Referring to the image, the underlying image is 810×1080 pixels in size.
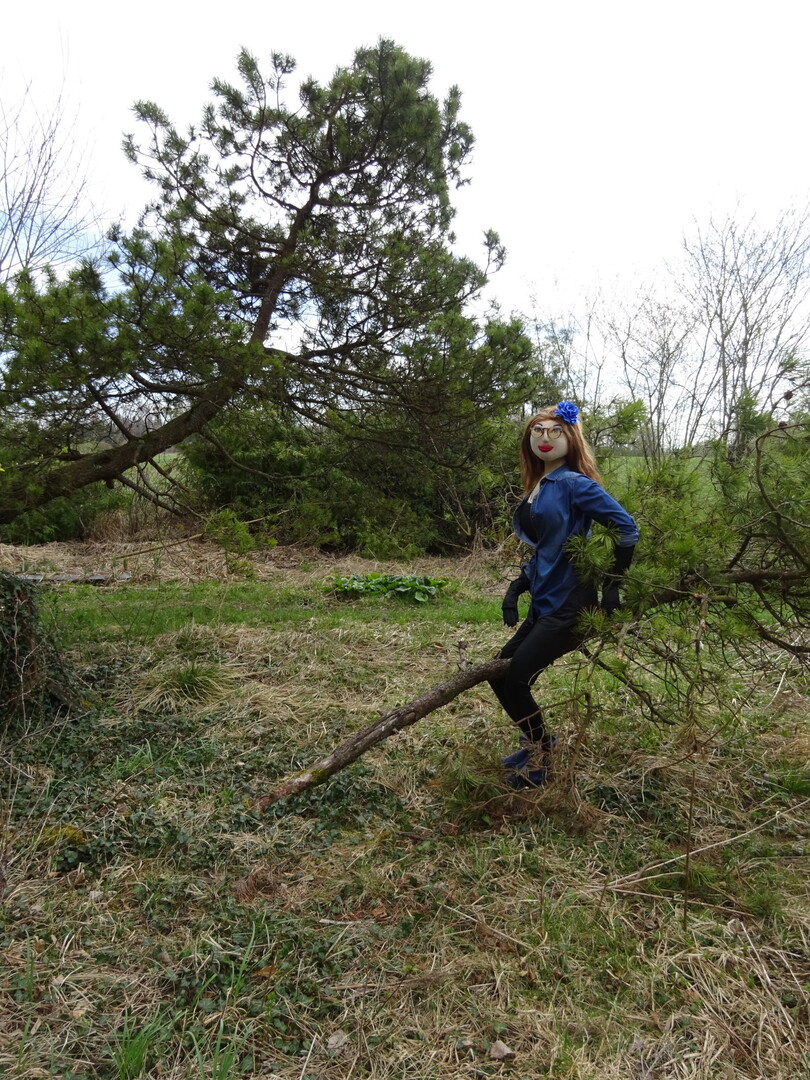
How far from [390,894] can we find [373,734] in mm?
640

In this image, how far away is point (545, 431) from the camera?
2924 mm

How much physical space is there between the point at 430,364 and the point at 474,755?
2893 millimetres

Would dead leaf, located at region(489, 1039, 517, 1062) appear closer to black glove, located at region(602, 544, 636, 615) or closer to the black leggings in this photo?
the black leggings

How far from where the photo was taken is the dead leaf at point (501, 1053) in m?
1.81

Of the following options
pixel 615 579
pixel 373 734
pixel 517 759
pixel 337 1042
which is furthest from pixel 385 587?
pixel 337 1042

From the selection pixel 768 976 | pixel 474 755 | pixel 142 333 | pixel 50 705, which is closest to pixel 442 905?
pixel 474 755

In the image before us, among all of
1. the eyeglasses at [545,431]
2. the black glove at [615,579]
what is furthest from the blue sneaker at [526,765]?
the eyeglasses at [545,431]

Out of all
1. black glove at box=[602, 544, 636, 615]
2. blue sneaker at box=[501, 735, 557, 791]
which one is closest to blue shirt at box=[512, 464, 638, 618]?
black glove at box=[602, 544, 636, 615]

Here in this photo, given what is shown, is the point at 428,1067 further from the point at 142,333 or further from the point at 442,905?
the point at 142,333

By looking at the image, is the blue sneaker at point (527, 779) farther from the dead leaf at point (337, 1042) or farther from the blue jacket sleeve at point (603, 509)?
the dead leaf at point (337, 1042)

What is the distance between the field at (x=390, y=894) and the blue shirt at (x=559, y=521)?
1.29 ft

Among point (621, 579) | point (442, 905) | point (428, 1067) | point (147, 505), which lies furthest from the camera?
point (147, 505)

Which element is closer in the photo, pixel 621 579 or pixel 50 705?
pixel 621 579

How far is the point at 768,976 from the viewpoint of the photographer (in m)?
2.04
